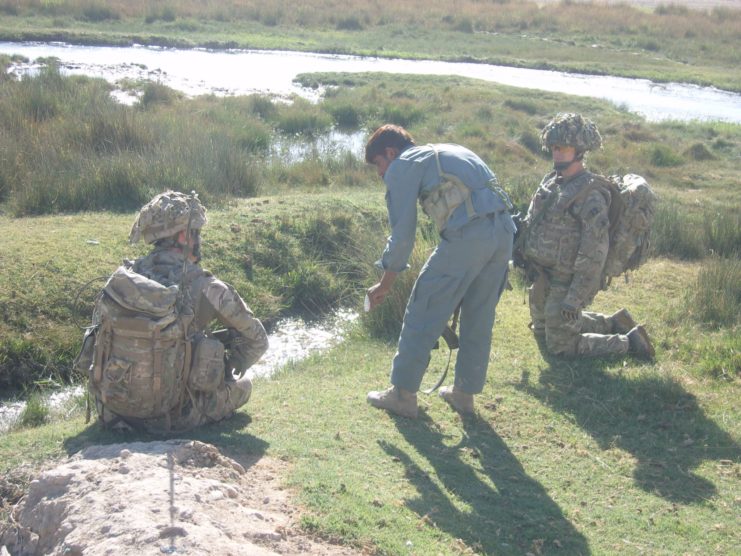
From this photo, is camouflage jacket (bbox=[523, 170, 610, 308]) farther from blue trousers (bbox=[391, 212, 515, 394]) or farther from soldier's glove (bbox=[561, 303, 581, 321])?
blue trousers (bbox=[391, 212, 515, 394])

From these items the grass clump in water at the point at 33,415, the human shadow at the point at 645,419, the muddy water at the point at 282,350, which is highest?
the human shadow at the point at 645,419

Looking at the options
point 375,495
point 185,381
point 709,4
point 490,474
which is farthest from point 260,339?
point 709,4

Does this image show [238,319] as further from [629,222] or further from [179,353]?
[629,222]

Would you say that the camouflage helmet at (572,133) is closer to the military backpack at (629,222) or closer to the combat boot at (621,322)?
the military backpack at (629,222)

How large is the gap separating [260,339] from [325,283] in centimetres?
492

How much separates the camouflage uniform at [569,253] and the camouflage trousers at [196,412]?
2.62m

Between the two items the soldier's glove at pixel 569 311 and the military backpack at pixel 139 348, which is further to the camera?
the soldier's glove at pixel 569 311

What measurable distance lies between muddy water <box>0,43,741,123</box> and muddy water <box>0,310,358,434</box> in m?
13.4

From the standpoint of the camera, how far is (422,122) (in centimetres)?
1978

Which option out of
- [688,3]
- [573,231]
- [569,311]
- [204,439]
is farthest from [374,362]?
[688,3]

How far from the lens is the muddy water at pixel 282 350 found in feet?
23.1

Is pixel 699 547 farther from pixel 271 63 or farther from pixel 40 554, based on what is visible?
pixel 271 63

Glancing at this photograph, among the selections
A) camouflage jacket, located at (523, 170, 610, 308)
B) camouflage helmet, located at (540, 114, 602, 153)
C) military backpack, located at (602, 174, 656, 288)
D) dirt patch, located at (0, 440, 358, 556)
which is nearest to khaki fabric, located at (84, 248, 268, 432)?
dirt patch, located at (0, 440, 358, 556)

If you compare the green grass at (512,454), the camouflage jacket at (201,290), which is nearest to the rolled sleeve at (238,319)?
the camouflage jacket at (201,290)
